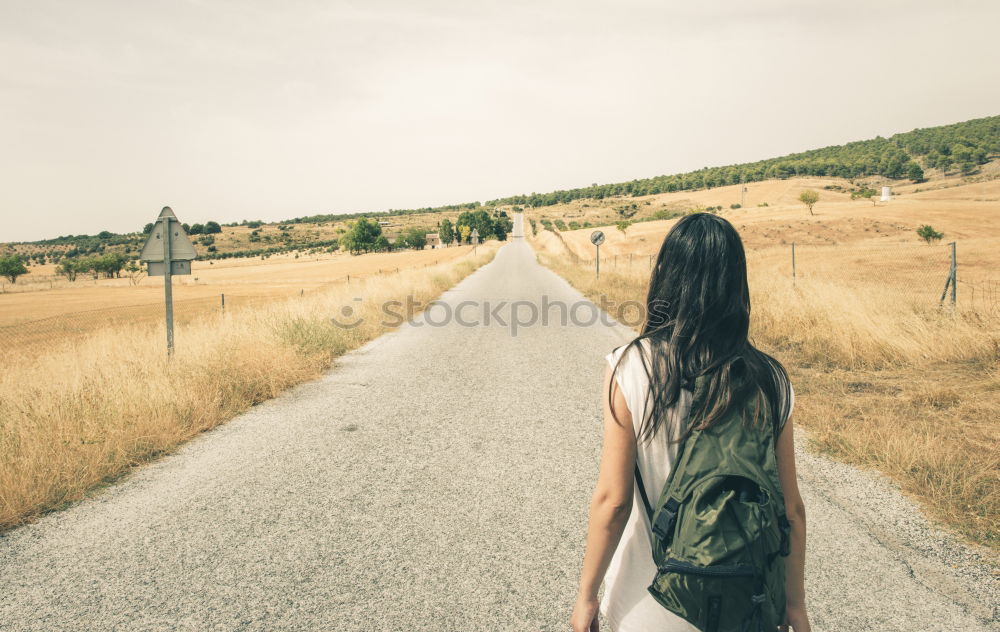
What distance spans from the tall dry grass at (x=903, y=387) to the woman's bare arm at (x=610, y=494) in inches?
131

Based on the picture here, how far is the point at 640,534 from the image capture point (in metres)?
1.64

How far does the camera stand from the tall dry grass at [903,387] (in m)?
4.23

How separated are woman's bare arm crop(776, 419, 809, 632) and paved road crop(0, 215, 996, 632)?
1522 mm

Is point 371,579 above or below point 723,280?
below

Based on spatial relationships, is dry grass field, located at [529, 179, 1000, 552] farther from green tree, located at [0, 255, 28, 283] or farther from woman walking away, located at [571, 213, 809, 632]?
green tree, located at [0, 255, 28, 283]

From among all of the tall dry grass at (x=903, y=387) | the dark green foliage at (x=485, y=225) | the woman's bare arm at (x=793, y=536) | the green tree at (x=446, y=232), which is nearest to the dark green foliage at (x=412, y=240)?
the green tree at (x=446, y=232)

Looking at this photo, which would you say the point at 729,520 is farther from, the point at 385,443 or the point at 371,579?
the point at 385,443

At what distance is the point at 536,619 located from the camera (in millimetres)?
2859

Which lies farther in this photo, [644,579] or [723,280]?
[644,579]

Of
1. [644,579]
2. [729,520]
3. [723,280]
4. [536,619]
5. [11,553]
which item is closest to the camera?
[729,520]

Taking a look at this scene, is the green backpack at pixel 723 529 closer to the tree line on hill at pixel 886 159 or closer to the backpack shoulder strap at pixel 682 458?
the backpack shoulder strap at pixel 682 458

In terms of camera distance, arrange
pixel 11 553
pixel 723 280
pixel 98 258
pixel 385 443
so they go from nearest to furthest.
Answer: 1. pixel 723 280
2. pixel 11 553
3. pixel 385 443
4. pixel 98 258

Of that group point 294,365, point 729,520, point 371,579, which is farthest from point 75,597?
point 294,365

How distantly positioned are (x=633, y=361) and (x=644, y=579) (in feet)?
2.13
